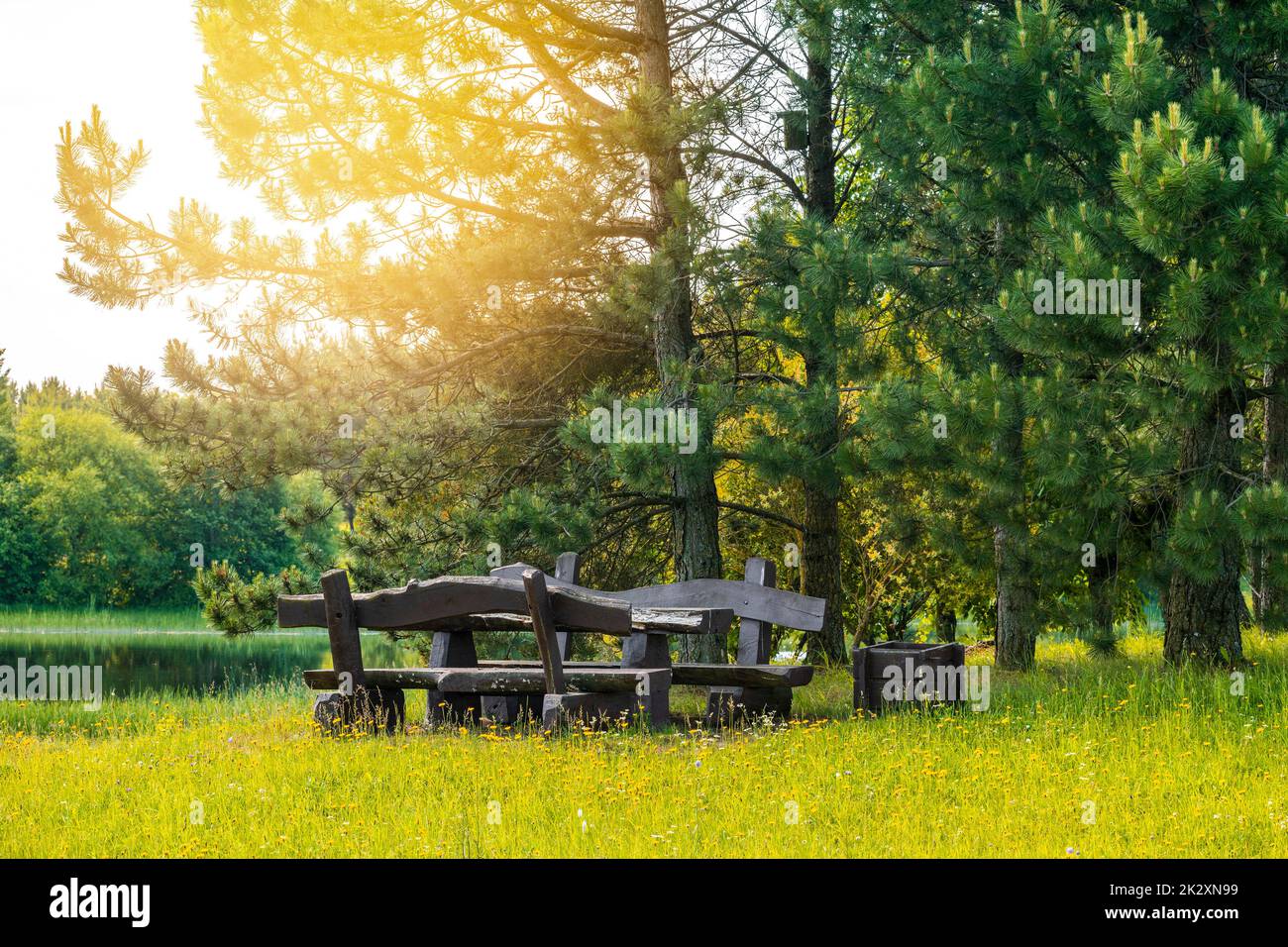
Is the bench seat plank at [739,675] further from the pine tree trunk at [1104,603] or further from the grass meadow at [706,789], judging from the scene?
the pine tree trunk at [1104,603]

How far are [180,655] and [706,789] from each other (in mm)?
26325

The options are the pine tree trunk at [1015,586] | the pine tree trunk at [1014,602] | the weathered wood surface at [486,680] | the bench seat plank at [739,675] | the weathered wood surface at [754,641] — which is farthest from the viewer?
the pine tree trunk at [1014,602]

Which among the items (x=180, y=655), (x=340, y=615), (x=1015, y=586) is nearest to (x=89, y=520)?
(x=180, y=655)

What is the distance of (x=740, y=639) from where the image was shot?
29.8 feet

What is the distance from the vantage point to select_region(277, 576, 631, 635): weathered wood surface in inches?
293

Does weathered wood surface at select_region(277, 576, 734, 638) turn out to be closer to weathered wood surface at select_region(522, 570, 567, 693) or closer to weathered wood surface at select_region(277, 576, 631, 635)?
weathered wood surface at select_region(277, 576, 631, 635)

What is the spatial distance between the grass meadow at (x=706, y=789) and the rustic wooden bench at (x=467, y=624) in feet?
1.09

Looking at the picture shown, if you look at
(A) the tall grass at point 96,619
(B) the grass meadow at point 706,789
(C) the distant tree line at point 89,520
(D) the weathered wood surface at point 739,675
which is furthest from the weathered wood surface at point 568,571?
(C) the distant tree line at point 89,520

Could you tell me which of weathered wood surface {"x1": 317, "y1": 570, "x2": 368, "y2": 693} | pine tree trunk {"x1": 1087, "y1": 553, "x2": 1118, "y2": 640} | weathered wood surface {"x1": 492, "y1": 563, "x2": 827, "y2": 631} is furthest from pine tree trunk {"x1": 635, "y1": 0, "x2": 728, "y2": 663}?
weathered wood surface {"x1": 317, "y1": 570, "x2": 368, "y2": 693}

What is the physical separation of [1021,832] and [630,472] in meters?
5.46

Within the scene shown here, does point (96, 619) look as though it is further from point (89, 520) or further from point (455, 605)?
point (455, 605)

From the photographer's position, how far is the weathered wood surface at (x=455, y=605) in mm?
7430

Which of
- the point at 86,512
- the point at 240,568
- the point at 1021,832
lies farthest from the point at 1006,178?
the point at 240,568

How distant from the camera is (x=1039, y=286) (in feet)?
28.3
